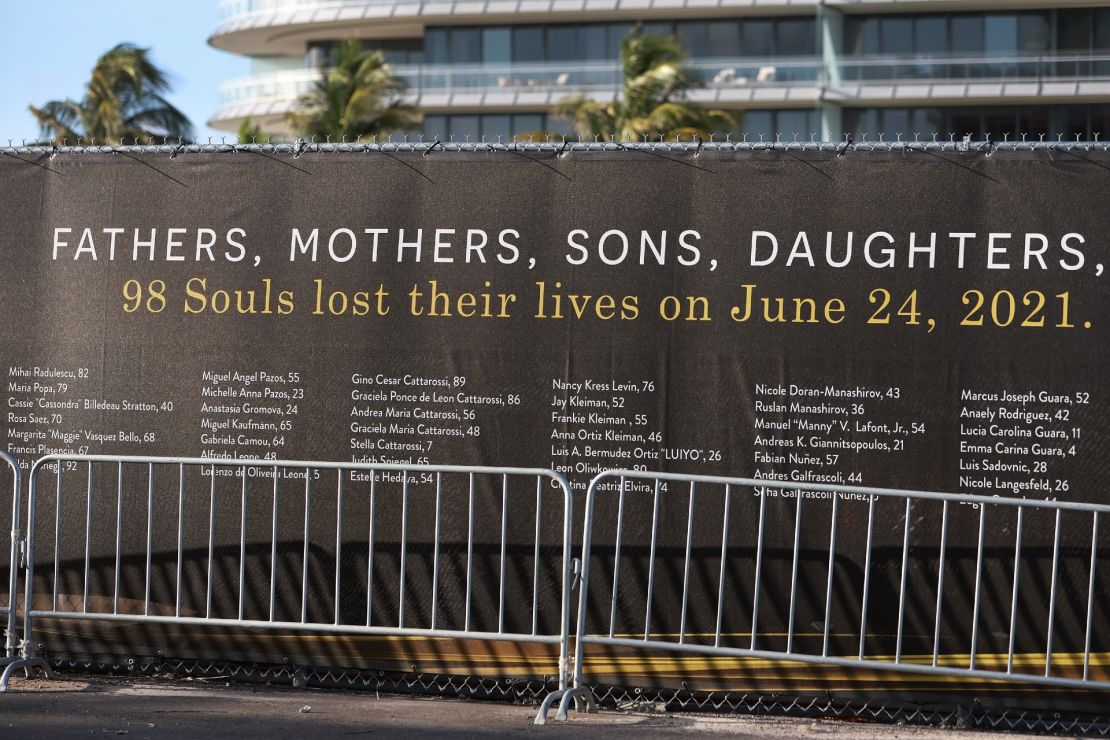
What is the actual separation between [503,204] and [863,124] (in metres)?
34.5

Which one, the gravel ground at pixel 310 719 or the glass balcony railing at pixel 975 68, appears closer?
the gravel ground at pixel 310 719

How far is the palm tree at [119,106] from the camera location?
38031 millimetres

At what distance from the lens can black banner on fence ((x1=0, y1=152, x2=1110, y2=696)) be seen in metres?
6.27

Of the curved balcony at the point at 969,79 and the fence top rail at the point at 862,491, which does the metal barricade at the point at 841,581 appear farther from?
the curved balcony at the point at 969,79

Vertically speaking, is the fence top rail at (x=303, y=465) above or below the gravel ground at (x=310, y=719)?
above

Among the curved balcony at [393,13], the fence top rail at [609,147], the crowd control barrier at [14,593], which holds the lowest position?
the crowd control barrier at [14,593]

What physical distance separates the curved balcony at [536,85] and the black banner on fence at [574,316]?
32.1 meters

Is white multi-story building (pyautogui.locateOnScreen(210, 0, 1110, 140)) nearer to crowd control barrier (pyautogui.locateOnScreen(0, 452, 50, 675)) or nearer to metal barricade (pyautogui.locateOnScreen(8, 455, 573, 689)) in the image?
metal barricade (pyautogui.locateOnScreen(8, 455, 573, 689))

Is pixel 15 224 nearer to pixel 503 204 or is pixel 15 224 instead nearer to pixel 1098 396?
pixel 503 204

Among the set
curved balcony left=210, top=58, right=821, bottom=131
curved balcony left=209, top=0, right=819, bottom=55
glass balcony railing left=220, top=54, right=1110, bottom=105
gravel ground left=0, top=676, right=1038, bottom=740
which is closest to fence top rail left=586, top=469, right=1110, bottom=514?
gravel ground left=0, top=676, right=1038, bottom=740

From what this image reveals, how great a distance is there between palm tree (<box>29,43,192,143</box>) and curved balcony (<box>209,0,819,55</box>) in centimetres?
679

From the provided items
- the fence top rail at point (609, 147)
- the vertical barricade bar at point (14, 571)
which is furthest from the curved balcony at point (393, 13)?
the vertical barricade bar at point (14, 571)

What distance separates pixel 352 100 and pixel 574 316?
2676cm

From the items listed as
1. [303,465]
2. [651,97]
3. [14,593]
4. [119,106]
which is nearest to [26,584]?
[14,593]
